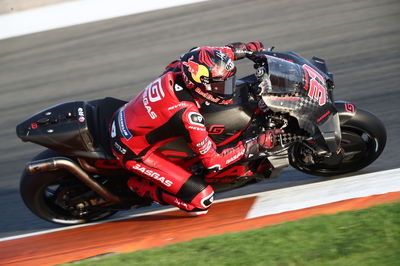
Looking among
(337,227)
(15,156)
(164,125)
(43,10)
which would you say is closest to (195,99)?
(164,125)

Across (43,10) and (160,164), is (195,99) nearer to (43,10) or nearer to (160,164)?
(160,164)

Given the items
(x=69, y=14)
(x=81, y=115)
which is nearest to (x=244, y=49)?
(x=81, y=115)

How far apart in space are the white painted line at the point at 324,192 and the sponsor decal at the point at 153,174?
0.82 m

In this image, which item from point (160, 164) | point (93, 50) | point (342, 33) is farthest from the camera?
point (93, 50)

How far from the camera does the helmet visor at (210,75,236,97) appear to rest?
5102 millimetres

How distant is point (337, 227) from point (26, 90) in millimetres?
7040

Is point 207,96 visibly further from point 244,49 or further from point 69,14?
point 69,14

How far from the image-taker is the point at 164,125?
5469mm

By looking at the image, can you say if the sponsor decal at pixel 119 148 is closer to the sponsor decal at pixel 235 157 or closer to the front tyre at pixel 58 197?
the front tyre at pixel 58 197

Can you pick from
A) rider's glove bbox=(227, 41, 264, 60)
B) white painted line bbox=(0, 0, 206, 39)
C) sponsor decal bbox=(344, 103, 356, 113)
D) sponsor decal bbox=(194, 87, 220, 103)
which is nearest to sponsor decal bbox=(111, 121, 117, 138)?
sponsor decal bbox=(194, 87, 220, 103)

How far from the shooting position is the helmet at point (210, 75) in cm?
505

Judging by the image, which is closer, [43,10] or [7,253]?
[7,253]

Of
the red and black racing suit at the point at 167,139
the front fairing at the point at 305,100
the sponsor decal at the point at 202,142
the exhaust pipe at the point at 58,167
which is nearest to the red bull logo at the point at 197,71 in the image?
the red and black racing suit at the point at 167,139

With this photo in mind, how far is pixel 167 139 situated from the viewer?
5676 millimetres
